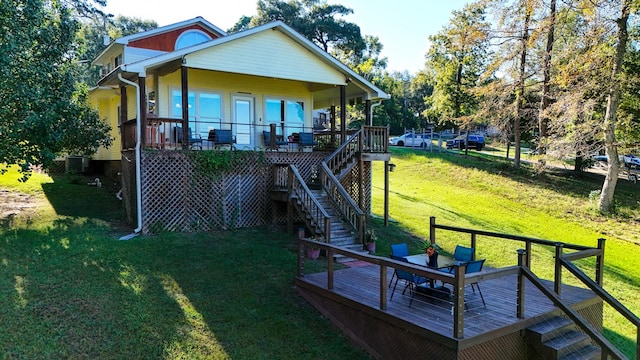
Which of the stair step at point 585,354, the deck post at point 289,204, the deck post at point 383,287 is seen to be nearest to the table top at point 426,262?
the deck post at point 383,287

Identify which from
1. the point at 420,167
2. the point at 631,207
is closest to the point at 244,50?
the point at 420,167

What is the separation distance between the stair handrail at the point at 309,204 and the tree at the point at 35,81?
6.69 metres

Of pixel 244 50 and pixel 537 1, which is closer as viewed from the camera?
pixel 244 50

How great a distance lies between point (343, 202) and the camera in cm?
1195

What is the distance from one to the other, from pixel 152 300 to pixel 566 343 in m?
6.81

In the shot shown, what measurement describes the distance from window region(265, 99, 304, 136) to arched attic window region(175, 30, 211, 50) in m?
4.41

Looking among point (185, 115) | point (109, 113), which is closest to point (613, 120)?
point (185, 115)

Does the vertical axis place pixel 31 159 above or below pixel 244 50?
below

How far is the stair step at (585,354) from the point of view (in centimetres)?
622

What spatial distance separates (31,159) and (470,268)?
38.9ft

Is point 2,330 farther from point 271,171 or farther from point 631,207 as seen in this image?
point 631,207

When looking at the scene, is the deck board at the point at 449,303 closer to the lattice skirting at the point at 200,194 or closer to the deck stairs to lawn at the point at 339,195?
the deck stairs to lawn at the point at 339,195

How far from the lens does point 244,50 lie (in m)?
13.5

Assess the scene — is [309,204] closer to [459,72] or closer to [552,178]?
[552,178]
